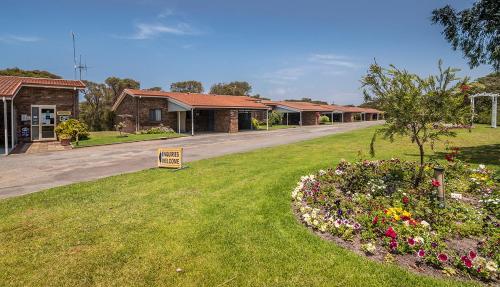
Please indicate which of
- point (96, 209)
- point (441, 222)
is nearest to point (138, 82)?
point (96, 209)

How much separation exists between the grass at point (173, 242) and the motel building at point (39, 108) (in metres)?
18.5

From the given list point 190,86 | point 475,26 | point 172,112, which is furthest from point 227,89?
point 475,26

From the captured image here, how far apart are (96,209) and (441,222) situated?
20.4 ft

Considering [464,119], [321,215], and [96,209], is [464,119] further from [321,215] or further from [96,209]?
[96,209]

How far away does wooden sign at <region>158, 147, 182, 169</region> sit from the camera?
10.9 metres

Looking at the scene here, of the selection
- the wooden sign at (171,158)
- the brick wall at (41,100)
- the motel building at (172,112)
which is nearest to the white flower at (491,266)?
the wooden sign at (171,158)

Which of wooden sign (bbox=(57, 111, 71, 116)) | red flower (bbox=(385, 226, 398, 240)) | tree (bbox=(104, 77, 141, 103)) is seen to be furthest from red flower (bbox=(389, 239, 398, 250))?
tree (bbox=(104, 77, 141, 103))

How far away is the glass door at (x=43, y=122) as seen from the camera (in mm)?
23719

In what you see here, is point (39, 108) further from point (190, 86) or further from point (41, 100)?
point (190, 86)

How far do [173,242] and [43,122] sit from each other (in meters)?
23.7

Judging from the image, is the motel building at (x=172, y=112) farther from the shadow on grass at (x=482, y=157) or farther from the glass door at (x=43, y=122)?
the shadow on grass at (x=482, y=157)

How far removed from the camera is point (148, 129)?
106ft

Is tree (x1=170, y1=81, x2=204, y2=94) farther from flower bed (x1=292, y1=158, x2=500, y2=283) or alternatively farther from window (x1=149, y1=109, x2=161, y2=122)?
flower bed (x1=292, y1=158, x2=500, y2=283)

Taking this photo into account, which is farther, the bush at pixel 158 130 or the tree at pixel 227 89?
the tree at pixel 227 89
